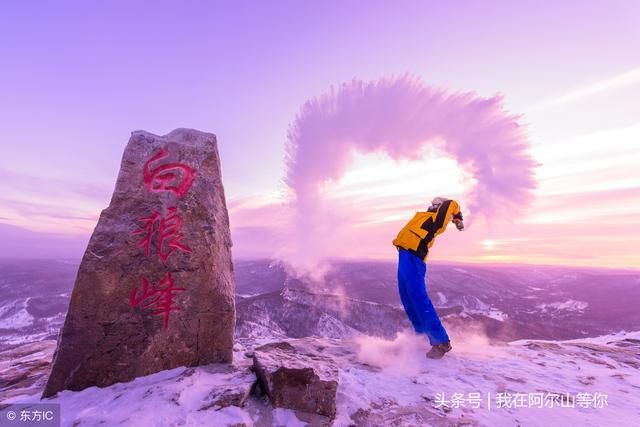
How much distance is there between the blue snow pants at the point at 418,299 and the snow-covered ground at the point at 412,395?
1.80 feet

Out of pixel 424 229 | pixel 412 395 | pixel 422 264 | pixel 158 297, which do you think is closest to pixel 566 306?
pixel 422 264

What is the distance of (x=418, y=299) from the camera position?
7.47 m

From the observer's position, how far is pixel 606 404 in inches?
220

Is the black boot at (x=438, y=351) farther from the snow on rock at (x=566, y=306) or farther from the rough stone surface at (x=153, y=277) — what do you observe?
the snow on rock at (x=566, y=306)

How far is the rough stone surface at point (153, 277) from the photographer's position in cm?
543

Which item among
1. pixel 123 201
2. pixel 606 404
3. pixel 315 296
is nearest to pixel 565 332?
pixel 315 296

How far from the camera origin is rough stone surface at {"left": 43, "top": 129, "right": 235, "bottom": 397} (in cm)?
543

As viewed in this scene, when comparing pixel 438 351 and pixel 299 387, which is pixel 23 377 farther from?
pixel 438 351

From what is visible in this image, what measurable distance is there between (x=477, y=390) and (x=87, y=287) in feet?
22.6

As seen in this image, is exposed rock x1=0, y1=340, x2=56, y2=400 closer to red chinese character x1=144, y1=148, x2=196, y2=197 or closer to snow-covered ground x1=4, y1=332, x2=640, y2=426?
snow-covered ground x1=4, y1=332, x2=640, y2=426

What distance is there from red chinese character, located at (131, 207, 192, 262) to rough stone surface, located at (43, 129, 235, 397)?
0.02 m

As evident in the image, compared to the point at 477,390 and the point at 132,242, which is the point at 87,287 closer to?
the point at 132,242

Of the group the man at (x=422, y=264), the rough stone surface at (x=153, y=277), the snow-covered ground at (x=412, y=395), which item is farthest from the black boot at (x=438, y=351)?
the rough stone surface at (x=153, y=277)

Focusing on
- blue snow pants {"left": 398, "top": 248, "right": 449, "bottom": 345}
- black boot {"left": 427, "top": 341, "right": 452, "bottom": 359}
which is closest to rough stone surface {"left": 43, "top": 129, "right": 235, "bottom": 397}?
blue snow pants {"left": 398, "top": 248, "right": 449, "bottom": 345}
